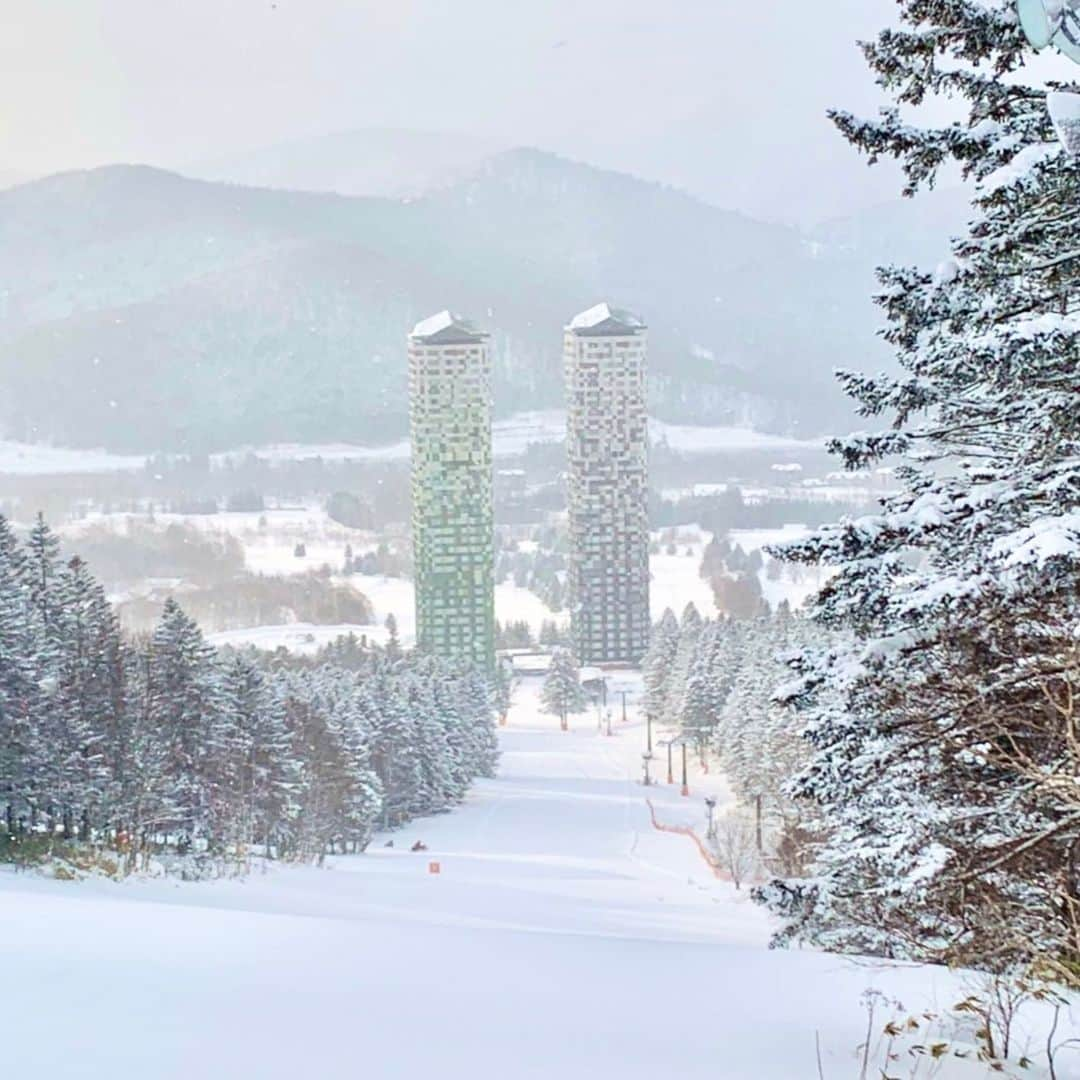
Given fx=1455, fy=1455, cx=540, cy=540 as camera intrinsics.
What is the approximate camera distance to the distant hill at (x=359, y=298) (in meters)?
113

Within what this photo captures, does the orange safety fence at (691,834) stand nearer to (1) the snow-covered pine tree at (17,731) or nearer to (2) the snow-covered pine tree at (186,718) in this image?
(2) the snow-covered pine tree at (186,718)

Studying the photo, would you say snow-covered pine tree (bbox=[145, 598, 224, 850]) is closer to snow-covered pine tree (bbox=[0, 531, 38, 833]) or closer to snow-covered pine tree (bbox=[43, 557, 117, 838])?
snow-covered pine tree (bbox=[43, 557, 117, 838])

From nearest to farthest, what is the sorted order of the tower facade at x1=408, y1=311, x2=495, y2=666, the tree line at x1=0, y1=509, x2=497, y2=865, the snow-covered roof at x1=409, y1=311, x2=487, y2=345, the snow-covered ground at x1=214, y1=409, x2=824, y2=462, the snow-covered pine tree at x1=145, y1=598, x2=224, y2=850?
the tree line at x1=0, y1=509, x2=497, y2=865, the snow-covered pine tree at x1=145, y1=598, x2=224, y2=850, the tower facade at x1=408, y1=311, x2=495, y2=666, the snow-covered roof at x1=409, y1=311, x2=487, y2=345, the snow-covered ground at x1=214, y1=409, x2=824, y2=462

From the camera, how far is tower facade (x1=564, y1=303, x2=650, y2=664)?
227 feet

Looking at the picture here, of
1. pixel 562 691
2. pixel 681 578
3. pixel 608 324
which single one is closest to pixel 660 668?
pixel 562 691

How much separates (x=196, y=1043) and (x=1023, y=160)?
3367mm

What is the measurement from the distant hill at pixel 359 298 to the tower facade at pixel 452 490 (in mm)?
31952

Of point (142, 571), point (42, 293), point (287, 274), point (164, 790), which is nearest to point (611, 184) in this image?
point (287, 274)

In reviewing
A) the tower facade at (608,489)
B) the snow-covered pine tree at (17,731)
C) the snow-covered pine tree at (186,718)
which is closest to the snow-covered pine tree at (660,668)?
the tower facade at (608,489)

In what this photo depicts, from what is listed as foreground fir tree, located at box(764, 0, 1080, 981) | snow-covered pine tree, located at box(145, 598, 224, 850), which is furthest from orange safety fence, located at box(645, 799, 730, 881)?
foreground fir tree, located at box(764, 0, 1080, 981)

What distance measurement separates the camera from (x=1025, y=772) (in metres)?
3.78

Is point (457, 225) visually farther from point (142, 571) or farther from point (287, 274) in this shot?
point (142, 571)

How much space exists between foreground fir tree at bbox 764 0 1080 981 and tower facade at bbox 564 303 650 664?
62729 millimetres

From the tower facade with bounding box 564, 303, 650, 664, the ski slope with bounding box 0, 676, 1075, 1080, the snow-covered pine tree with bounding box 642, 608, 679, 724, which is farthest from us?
the tower facade with bounding box 564, 303, 650, 664
